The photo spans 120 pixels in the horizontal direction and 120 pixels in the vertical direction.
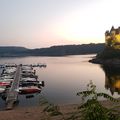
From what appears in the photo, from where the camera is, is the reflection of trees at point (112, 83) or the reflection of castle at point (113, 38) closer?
the reflection of trees at point (112, 83)

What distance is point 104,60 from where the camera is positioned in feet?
545

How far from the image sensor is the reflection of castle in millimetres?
170188

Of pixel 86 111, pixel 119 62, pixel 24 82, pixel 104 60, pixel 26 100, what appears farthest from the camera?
pixel 104 60

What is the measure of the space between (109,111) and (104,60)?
6341 inches

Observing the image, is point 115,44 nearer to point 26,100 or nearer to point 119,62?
point 119,62

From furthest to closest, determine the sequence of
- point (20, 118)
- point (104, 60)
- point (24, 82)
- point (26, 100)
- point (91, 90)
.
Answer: point (104, 60)
point (24, 82)
point (26, 100)
point (20, 118)
point (91, 90)

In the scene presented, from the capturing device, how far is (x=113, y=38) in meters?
172

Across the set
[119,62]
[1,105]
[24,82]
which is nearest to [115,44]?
[119,62]

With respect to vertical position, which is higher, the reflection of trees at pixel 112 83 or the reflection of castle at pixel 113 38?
the reflection of castle at pixel 113 38

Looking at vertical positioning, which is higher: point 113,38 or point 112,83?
point 113,38

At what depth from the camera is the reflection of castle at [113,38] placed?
170188 millimetres

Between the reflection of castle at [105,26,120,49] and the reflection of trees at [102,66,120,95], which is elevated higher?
the reflection of castle at [105,26,120,49]

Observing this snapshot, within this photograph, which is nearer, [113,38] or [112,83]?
[112,83]

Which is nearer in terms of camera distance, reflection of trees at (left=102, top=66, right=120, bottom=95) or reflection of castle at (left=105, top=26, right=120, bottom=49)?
reflection of trees at (left=102, top=66, right=120, bottom=95)
